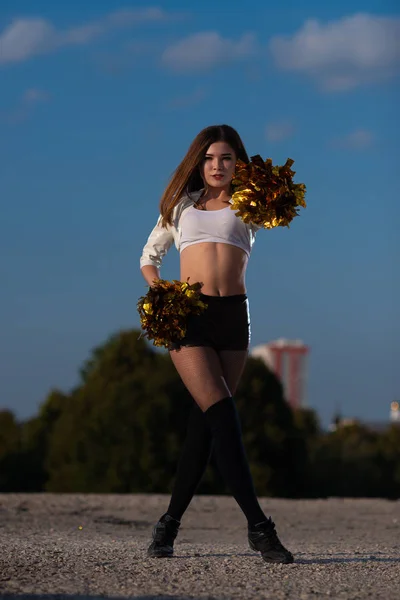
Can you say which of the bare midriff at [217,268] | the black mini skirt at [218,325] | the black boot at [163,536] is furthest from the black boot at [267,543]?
the bare midriff at [217,268]

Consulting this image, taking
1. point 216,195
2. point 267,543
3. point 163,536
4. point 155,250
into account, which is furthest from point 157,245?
point 267,543

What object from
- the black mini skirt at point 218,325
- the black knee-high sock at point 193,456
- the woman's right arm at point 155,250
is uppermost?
the woman's right arm at point 155,250

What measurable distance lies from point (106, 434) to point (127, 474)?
92 centimetres

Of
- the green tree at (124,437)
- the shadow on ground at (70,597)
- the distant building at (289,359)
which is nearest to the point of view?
the shadow on ground at (70,597)

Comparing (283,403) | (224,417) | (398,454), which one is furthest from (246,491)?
(398,454)

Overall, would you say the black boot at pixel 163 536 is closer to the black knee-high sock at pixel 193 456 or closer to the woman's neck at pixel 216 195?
the black knee-high sock at pixel 193 456

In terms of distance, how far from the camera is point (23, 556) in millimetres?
5824

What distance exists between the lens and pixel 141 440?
64.2 feet

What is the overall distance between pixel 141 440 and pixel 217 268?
568 inches

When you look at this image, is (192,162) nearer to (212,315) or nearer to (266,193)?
(266,193)

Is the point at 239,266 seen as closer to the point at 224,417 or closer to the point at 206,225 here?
the point at 206,225

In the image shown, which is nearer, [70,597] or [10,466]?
[70,597]

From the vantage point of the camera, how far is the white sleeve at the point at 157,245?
579 centimetres

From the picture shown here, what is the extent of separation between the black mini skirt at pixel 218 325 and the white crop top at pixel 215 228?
303 millimetres
